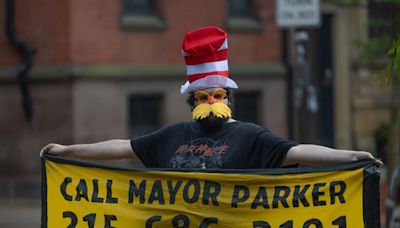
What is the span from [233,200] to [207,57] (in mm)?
745

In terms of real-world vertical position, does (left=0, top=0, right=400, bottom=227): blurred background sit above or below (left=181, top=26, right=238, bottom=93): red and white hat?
below

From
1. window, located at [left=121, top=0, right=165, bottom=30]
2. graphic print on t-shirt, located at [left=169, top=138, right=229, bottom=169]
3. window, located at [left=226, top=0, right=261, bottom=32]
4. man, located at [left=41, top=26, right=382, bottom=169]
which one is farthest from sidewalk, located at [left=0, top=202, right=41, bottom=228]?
graphic print on t-shirt, located at [left=169, top=138, right=229, bottom=169]

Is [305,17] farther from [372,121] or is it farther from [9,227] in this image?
[372,121]

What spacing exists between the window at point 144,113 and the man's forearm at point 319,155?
12.4m

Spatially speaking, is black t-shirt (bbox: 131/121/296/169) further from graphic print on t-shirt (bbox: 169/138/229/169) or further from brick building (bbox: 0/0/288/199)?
brick building (bbox: 0/0/288/199)

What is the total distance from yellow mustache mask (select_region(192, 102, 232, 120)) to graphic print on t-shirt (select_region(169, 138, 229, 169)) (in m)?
0.13

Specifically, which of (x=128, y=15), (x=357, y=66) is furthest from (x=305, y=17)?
(x=357, y=66)

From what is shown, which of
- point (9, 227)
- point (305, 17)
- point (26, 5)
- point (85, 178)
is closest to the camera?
point (85, 178)

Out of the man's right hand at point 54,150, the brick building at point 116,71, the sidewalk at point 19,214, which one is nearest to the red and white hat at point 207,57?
the man's right hand at point 54,150

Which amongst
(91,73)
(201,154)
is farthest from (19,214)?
(201,154)

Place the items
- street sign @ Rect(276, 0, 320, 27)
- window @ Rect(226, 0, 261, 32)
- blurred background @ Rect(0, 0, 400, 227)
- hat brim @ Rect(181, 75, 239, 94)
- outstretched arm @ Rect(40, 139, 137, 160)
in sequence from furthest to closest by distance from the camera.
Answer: window @ Rect(226, 0, 261, 32)
blurred background @ Rect(0, 0, 400, 227)
street sign @ Rect(276, 0, 320, 27)
outstretched arm @ Rect(40, 139, 137, 160)
hat brim @ Rect(181, 75, 239, 94)

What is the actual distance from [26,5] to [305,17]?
6.35m

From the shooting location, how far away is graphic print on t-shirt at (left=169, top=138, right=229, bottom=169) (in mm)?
5438

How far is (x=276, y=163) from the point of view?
17.8 feet
